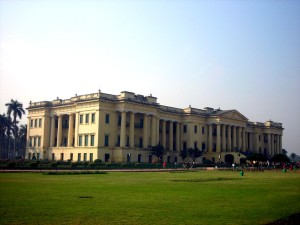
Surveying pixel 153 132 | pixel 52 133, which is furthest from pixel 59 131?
pixel 153 132

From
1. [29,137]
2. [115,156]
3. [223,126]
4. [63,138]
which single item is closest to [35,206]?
[115,156]

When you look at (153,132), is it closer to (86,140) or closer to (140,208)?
(86,140)

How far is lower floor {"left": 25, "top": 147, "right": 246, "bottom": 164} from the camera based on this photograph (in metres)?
70.8

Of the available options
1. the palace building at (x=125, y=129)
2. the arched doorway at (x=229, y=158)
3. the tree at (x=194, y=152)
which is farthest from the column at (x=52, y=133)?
the arched doorway at (x=229, y=158)

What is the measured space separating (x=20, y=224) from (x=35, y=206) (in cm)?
325

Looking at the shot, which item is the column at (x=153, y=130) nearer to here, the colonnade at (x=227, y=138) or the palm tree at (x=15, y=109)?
the colonnade at (x=227, y=138)

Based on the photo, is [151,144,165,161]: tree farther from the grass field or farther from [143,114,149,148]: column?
the grass field

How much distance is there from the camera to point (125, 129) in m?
73.2

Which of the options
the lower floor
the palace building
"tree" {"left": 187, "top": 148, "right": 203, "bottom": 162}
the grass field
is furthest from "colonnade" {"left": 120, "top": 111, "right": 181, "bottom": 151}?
the grass field

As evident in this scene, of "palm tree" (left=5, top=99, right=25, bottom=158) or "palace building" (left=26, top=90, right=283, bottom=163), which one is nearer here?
"palace building" (left=26, top=90, right=283, bottom=163)

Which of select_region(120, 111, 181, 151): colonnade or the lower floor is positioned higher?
select_region(120, 111, 181, 151): colonnade

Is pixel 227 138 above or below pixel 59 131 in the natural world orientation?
below

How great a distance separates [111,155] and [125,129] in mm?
6033

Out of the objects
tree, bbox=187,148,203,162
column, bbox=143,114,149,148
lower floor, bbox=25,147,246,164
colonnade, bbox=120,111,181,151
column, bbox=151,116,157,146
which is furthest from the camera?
tree, bbox=187,148,203,162
